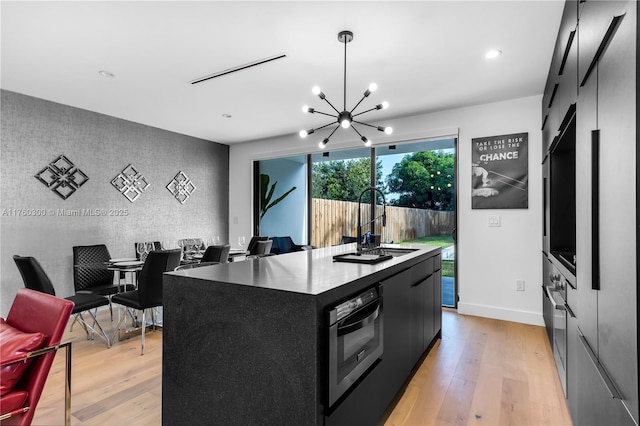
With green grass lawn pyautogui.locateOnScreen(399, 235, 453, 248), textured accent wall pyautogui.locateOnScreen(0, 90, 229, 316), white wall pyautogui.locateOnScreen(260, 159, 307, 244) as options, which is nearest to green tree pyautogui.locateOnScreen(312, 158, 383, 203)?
white wall pyautogui.locateOnScreen(260, 159, 307, 244)

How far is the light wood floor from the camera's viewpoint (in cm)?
200

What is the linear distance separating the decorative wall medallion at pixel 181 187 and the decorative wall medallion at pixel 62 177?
1.32 metres

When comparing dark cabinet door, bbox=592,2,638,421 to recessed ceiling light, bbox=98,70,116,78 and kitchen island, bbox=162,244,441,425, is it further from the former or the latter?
recessed ceiling light, bbox=98,70,116,78

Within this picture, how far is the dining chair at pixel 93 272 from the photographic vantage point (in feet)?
12.4

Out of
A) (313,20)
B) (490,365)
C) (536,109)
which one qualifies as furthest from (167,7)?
(536,109)

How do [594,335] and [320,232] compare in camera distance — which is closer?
[594,335]

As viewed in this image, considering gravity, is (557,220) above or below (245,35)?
below

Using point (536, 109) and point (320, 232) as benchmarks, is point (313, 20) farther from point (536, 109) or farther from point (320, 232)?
point (320, 232)

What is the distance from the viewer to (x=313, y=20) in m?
2.45

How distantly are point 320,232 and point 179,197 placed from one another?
2.43 meters

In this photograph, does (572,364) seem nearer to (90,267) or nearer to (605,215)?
(605,215)

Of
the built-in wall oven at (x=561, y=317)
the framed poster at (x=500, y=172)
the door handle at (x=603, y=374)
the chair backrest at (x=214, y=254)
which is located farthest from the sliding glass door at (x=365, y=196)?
the door handle at (x=603, y=374)

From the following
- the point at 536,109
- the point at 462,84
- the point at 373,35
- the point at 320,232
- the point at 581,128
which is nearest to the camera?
the point at 581,128

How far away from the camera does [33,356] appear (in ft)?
4.62
